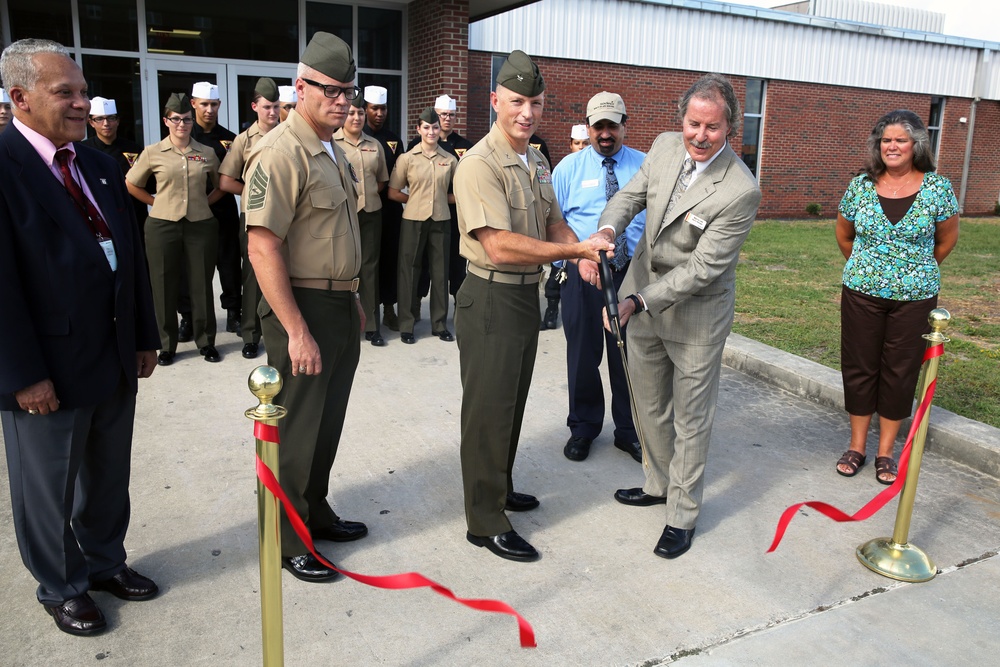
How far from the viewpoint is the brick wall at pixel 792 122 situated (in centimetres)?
1630

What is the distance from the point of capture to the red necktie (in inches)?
110

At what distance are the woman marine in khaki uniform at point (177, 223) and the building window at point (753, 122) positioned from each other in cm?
1575

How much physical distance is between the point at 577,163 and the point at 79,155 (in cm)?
290

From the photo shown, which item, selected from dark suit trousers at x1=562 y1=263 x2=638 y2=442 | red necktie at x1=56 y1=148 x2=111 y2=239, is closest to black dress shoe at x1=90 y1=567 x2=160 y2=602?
red necktie at x1=56 y1=148 x2=111 y2=239

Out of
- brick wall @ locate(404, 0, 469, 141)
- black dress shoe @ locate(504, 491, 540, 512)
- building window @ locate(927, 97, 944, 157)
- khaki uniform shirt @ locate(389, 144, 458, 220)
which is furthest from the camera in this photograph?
building window @ locate(927, 97, 944, 157)

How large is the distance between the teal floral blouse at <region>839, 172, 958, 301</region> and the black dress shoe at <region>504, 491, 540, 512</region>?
2.21 meters

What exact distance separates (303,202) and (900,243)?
10.4ft

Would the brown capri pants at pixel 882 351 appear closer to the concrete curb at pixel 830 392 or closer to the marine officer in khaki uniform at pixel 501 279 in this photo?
the concrete curb at pixel 830 392

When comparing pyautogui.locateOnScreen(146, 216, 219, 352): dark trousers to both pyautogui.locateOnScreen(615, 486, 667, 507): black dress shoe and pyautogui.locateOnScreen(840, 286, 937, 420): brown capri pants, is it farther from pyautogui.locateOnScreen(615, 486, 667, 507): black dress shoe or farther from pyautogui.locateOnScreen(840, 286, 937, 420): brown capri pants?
pyautogui.locateOnScreen(840, 286, 937, 420): brown capri pants

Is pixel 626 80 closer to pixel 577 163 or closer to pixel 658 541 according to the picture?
pixel 577 163

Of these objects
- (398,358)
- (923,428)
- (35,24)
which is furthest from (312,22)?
(923,428)

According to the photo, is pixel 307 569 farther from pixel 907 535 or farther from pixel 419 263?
pixel 419 263

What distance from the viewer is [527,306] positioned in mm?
3508

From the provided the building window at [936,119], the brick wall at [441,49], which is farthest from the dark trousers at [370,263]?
the building window at [936,119]
